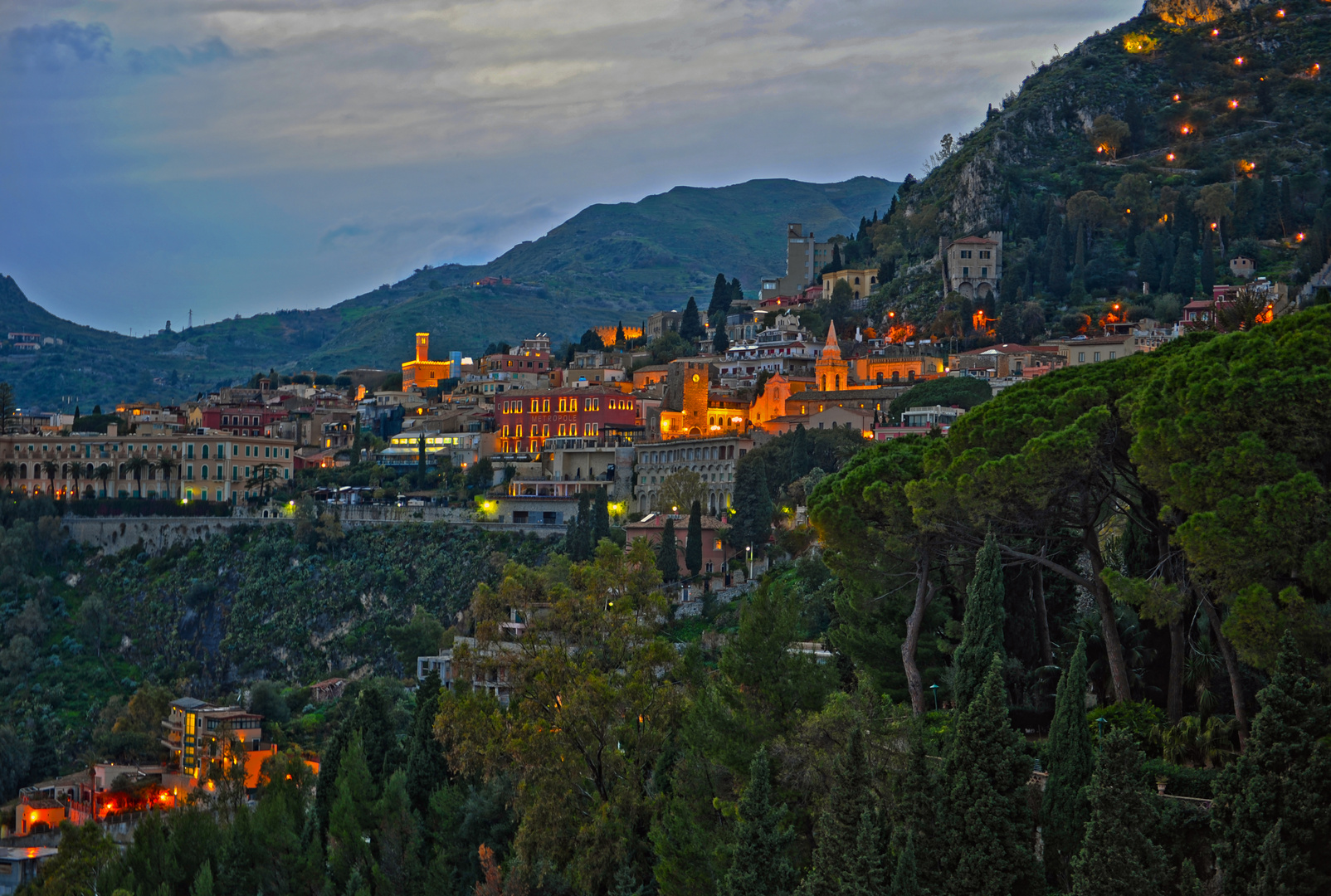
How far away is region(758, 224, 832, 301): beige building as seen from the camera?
127625 mm

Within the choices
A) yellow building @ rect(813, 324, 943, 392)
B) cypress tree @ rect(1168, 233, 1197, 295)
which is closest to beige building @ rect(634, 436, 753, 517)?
yellow building @ rect(813, 324, 943, 392)

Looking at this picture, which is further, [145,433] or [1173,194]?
[1173,194]

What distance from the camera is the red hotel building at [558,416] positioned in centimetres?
8762

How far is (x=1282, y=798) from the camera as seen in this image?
63.1ft

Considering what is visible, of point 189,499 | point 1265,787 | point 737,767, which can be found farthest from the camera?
point 189,499

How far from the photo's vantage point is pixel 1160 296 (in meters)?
90.8

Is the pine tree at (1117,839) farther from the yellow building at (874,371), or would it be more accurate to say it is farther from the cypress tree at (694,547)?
the yellow building at (874,371)

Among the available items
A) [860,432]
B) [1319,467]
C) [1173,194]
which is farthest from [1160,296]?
[1319,467]

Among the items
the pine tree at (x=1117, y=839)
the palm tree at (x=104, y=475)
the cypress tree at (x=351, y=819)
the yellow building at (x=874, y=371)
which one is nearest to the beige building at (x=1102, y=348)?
the yellow building at (x=874, y=371)

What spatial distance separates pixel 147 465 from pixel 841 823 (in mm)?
79095

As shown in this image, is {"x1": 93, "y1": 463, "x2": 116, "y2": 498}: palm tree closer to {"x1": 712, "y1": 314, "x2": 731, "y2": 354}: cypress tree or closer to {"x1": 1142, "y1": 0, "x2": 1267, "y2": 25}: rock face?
{"x1": 712, "y1": 314, "x2": 731, "y2": 354}: cypress tree

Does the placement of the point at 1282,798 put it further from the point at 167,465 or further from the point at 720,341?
the point at 720,341

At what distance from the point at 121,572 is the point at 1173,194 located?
72.3 meters

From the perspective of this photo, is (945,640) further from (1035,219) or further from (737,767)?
(1035,219)
